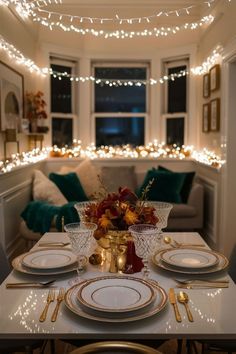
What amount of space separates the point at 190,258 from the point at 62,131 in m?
4.10

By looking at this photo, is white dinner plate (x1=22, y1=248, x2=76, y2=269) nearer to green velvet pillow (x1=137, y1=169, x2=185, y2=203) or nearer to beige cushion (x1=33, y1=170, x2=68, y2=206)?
beige cushion (x1=33, y1=170, x2=68, y2=206)

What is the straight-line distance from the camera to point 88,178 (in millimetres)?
4836

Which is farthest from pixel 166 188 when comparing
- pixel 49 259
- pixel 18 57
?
pixel 49 259

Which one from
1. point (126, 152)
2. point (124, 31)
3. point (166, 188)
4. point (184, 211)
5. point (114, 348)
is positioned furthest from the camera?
point (126, 152)

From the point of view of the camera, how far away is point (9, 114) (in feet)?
12.6

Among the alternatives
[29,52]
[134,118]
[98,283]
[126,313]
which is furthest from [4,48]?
[126,313]

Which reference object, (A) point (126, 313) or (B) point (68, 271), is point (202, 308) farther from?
(B) point (68, 271)

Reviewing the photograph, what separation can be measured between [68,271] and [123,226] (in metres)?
0.29

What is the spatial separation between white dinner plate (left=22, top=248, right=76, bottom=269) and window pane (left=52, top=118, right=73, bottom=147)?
3799mm

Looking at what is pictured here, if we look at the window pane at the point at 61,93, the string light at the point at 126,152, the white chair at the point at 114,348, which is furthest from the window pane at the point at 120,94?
the white chair at the point at 114,348

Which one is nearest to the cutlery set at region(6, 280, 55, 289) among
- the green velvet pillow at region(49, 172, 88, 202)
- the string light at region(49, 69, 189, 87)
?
the green velvet pillow at region(49, 172, 88, 202)

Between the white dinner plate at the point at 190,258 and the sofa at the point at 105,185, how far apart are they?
2.01 metres

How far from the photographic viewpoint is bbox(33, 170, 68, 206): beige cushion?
399 cm

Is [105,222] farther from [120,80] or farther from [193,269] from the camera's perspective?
[120,80]
